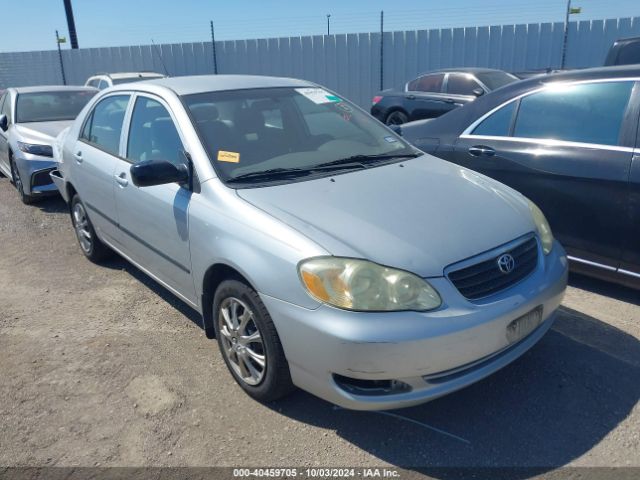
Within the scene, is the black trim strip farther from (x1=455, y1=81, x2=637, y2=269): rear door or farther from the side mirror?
Answer: (x1=455, y1=81, x2=637, y2=269): rear door

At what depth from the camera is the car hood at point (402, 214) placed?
2.54 m

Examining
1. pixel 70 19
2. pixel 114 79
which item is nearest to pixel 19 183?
pixel 114 79

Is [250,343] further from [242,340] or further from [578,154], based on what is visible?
[578,154]

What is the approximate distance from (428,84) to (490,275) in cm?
865

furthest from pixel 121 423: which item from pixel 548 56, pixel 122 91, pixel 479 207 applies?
pixel 548 56

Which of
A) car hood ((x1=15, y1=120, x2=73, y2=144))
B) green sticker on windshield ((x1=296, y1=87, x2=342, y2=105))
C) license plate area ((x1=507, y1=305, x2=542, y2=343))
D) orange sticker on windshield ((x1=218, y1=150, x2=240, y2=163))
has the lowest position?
license plate area ((x1=507, y1=305, x2=542, y2=343))

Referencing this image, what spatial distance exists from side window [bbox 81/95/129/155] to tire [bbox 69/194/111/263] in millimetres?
663

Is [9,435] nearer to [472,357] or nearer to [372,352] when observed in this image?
[372,352]

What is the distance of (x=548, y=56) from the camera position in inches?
555

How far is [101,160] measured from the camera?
4316 millimetres

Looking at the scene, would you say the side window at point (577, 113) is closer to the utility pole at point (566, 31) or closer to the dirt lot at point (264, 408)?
the dirt lot at point (264, 408)

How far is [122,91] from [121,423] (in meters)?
2.62

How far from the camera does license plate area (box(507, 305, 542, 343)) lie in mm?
2625

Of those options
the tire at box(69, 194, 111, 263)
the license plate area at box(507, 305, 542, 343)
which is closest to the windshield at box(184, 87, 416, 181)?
the license plate area at box(507, 305, 542, 343)
